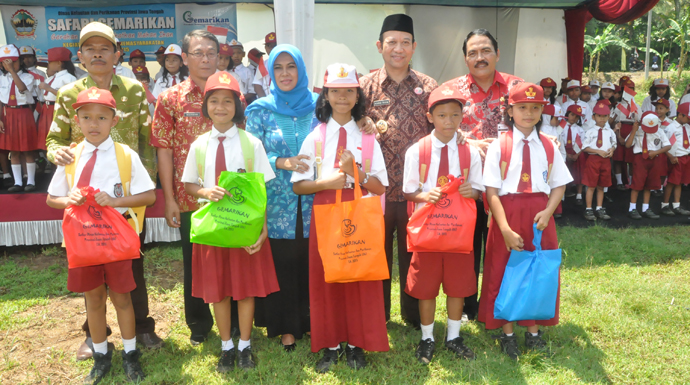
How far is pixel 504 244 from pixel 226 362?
1903mm

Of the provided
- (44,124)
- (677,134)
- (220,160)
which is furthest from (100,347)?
(677,134)

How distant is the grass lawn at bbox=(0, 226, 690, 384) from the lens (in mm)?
2947

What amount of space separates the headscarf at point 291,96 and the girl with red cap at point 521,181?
47.5 inches

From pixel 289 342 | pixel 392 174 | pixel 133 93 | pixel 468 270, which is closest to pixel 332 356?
pixel 289 342

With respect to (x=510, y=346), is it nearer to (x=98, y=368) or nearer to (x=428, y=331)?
(x=428, y=331)

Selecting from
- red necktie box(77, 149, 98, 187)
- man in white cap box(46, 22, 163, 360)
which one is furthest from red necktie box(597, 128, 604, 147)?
red necktie box(77, 149, 98, 187)

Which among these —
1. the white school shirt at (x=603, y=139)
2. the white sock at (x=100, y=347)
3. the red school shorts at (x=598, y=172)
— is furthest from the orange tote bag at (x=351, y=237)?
the white school shirt at (x=603, y=139)

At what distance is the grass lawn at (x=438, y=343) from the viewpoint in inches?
116

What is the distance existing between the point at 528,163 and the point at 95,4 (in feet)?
25.2

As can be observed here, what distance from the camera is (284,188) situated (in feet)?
10.1

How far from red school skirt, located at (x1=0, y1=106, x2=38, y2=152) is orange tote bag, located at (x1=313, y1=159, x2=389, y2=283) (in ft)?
19.7

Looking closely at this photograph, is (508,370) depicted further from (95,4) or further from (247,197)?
(95,4)

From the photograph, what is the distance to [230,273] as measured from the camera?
9.52ft

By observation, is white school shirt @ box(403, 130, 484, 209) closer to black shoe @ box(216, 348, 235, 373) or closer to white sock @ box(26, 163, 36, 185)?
black shoe @ box(216, 348, 235, 373)
